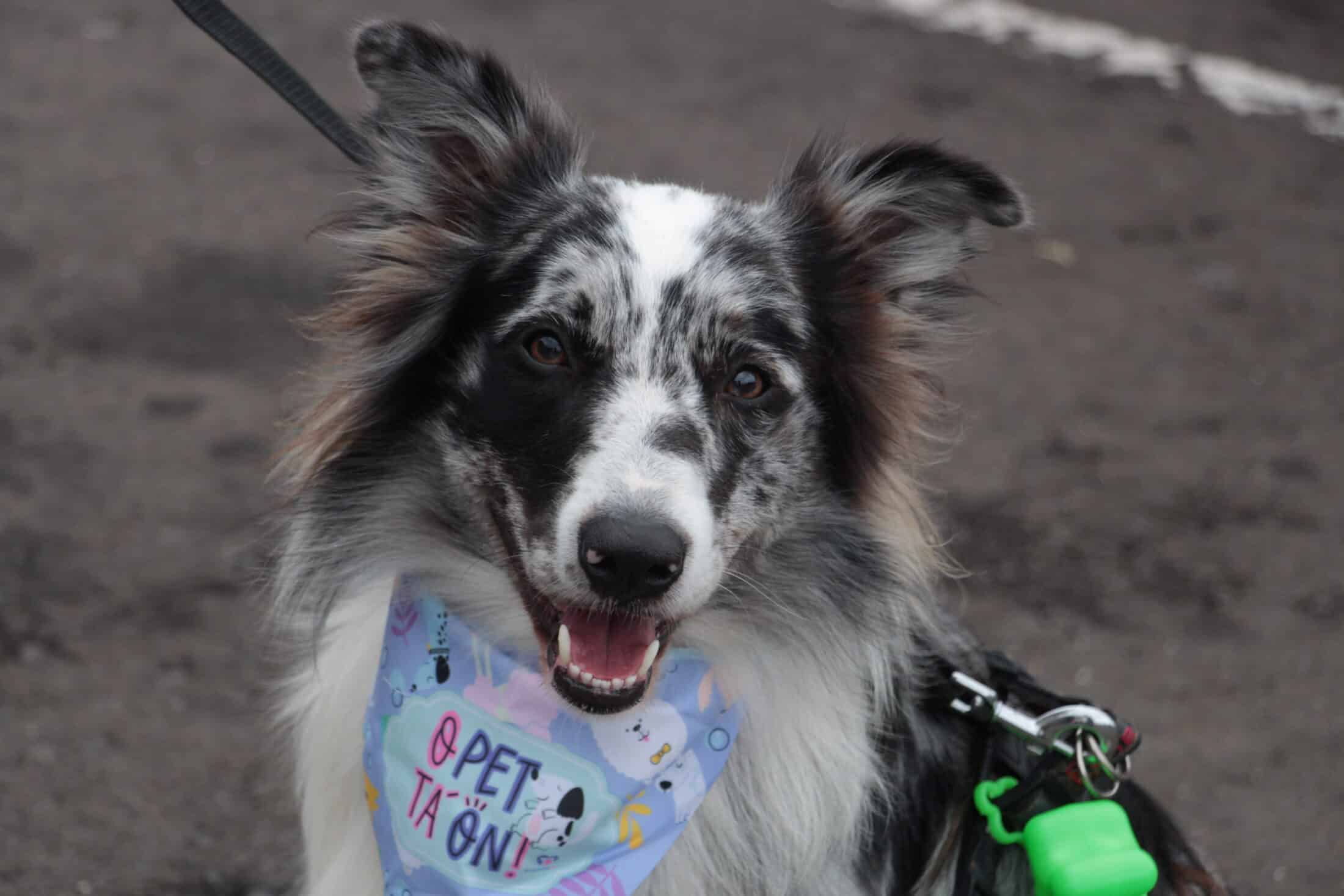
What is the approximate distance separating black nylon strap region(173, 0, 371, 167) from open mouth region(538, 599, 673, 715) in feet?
4.39

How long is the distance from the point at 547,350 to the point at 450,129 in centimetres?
65

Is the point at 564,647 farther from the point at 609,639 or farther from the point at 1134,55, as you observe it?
the point at 1134,55

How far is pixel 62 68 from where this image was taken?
959 cm

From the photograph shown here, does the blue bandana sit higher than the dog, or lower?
lower

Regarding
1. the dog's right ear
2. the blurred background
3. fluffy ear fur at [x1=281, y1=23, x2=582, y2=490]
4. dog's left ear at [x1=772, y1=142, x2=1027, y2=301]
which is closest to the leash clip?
dog's left ear at [x1=772, y1=142, x2=1027, y2=301]

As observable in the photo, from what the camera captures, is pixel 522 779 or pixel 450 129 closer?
pixel 522 779

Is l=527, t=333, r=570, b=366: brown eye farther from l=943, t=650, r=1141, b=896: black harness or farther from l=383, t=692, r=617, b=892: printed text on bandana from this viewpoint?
l=943, t=650, r=1141, b=896: black harness

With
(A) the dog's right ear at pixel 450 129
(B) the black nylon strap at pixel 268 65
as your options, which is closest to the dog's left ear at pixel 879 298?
(A) the dog's right ear at pixel 450 129

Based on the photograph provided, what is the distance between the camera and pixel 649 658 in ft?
10.5

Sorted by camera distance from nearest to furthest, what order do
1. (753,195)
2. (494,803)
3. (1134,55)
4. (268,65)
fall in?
(494,803)
(268,65)
(753,195)
(1134,55)

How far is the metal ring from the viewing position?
313 cm

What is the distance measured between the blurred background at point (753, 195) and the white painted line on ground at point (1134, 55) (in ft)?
0.45

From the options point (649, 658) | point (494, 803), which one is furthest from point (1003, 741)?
point (494, 803)

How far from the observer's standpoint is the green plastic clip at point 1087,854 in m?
2.92
